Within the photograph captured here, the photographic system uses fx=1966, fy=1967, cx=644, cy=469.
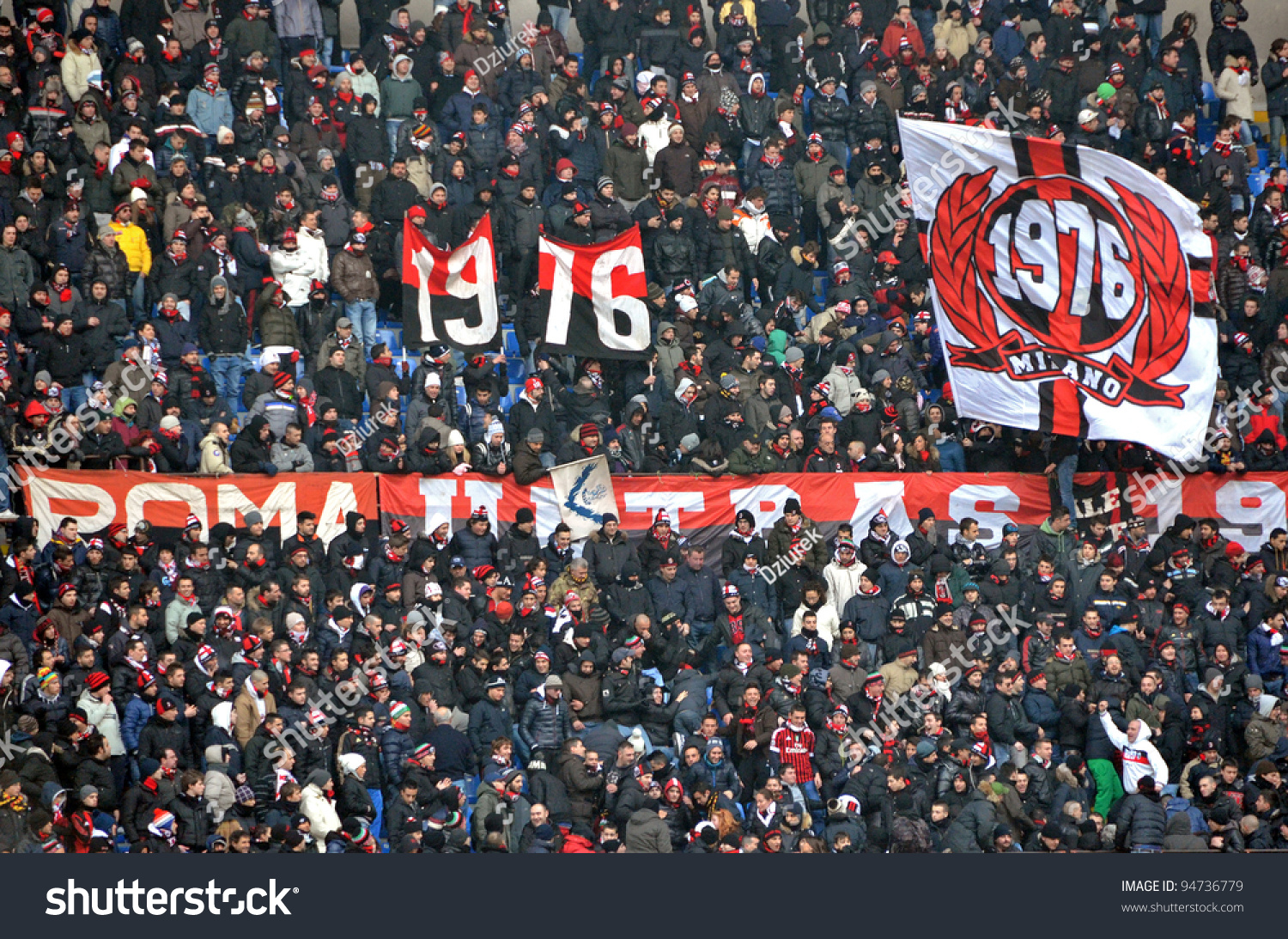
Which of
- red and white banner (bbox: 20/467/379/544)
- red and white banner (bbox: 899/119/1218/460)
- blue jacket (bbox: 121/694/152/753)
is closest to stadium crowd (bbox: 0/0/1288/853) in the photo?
blue jacket (bbox: 121/694/152/753)

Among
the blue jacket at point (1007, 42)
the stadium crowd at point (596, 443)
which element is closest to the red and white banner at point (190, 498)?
the stadium crowd at point (596, 443)

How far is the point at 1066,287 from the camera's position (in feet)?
65.8

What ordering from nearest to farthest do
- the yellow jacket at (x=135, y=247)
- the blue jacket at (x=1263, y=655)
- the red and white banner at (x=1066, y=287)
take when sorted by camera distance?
the blue jacket at (x=1263, y=655) < the red and white banner at (x=1066, y=287) < the yellow jacket at (x=135, y=247)

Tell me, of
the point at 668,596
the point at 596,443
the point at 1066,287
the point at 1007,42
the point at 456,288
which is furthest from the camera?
the point at 1007,42

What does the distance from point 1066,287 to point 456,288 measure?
20.6 feet

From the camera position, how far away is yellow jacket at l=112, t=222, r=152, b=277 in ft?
66.1

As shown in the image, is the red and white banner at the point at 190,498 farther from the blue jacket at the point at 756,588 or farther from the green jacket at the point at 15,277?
the blue jacket at the point at 756,588

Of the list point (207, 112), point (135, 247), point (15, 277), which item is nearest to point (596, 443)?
point (135, 247)

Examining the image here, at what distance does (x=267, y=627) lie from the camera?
1653cm

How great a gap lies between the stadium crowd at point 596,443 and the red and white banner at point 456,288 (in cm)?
26

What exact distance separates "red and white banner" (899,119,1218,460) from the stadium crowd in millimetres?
761

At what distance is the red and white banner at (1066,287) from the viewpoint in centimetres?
1964

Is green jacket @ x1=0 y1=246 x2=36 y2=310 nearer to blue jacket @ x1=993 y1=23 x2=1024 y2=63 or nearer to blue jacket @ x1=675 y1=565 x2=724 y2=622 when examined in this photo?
blue jacket @ x1=675 y1=565 x2=724 y2=622

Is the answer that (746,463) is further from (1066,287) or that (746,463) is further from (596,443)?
(1066,287)
